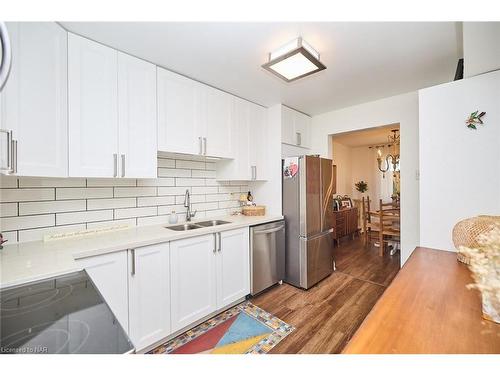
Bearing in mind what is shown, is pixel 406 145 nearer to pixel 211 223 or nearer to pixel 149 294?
pixel 211 223

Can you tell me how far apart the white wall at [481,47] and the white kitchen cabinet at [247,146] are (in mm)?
1929

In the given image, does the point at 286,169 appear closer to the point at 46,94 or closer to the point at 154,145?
the point at 154,145

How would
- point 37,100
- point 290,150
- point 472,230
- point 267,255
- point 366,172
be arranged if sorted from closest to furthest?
point 472,230
point 37,100
point 267,255
point 290,150
point 366,172

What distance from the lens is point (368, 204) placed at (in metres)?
4.27

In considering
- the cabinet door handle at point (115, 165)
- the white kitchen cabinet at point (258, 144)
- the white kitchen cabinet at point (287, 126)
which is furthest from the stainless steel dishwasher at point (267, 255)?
the cabinet door handle at point (115, 165)

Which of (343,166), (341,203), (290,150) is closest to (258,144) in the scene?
(290,150)

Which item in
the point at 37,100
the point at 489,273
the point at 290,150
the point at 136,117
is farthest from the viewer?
the point at 290,150

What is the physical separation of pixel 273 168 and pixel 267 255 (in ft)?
3.65

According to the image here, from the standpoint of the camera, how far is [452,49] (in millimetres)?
1674

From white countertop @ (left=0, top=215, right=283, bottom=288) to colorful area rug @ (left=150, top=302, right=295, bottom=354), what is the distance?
0.83 m

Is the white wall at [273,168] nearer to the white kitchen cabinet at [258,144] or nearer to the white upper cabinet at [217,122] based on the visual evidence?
the white kitchen cabinet at [258,144]

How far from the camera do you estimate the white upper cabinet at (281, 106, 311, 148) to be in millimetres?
2848

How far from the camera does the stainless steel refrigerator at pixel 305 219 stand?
251 cm
